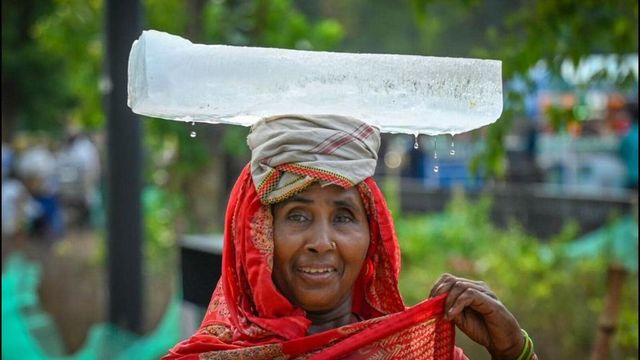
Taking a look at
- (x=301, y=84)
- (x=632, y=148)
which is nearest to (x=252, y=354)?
(x=301, y=84)

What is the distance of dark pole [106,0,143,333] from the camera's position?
5941 millimetres

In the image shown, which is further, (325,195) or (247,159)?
(247,159)

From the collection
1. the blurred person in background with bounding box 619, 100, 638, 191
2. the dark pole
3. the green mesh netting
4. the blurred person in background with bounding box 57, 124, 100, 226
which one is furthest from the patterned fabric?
the blurred person in background with bounding box 57, 124, 100, 226

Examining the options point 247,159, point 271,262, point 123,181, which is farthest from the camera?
point 247,159

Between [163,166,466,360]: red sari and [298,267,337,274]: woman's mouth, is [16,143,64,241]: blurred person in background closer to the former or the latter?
[163,166,466,360]: red sari

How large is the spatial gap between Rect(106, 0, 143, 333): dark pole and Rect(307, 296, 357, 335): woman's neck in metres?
3.66

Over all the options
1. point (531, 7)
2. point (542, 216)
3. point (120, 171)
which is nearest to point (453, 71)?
point (531, 7)

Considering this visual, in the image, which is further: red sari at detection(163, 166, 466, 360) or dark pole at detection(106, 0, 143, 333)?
dark pole at detection(106, 0, 143, 333)

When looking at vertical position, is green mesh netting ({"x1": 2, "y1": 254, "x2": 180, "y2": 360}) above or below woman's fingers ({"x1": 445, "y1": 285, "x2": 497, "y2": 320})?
below

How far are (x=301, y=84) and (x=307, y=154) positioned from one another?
0.54 feet

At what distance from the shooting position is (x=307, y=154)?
2365 millimetres

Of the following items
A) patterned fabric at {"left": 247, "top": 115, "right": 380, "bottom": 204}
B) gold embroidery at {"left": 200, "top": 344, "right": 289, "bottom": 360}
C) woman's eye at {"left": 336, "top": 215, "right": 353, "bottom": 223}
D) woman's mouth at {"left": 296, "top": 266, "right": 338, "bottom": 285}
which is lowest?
gold embroidery at {"left": 200, "top": 344, "right": 289, "bottom": 360}

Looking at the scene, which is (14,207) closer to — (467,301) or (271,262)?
(271,262)

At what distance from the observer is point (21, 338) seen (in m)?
5.72
